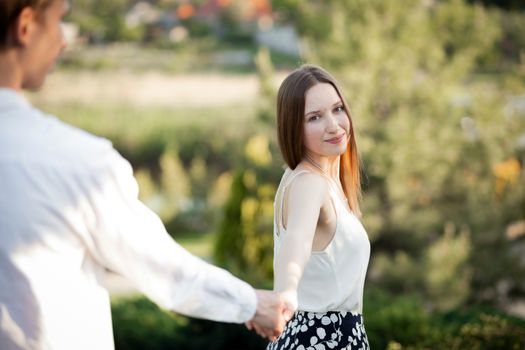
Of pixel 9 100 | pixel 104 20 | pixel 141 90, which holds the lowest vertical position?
pixel 141 90

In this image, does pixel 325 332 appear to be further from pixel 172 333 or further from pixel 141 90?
pixel 141 90

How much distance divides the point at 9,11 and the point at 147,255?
48 centimetres

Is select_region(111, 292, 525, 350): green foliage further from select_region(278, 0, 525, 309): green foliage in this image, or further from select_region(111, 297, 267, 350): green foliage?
select_region(278, 0, 525, 309): green foliage

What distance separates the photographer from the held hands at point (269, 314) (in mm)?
1670

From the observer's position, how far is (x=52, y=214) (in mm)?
1402

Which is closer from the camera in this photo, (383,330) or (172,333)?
(383,330)

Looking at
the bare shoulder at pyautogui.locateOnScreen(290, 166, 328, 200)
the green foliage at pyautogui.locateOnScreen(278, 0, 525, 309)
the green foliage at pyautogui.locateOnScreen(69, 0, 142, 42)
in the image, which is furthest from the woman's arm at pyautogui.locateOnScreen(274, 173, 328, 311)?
the green foliage at pyautogui.locateOnScreen(69, 0, 142, 42)

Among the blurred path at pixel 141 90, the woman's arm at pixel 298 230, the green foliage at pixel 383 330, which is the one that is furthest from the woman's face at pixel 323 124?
the blurred path at pixel 141 90

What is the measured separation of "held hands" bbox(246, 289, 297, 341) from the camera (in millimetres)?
1670

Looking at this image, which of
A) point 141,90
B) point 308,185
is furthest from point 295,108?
point 141,90

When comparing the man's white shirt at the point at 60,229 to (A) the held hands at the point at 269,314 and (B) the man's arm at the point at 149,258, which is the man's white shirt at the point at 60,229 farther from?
(A) the held hands at the point at 269,314

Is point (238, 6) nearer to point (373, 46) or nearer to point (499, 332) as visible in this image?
point (373, 46)

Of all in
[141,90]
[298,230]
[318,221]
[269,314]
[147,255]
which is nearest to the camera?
[147,255]

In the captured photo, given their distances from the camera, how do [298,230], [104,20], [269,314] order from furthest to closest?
[104,20], [298,230], [269,314]
